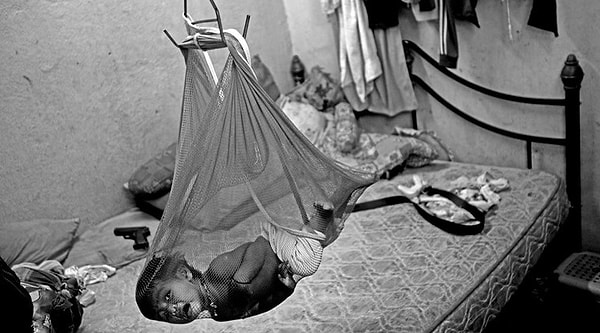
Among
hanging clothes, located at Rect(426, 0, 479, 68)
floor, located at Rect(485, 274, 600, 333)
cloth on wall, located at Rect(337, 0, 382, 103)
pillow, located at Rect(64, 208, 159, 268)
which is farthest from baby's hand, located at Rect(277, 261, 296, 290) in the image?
cloth on wall, located at Rect(337, 0, 382, 103)

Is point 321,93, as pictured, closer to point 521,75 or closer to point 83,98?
point 521,75

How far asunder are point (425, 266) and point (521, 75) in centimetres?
111

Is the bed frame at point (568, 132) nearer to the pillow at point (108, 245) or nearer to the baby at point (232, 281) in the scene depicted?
the baby at point (232, 281)

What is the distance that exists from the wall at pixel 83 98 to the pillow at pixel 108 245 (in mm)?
125

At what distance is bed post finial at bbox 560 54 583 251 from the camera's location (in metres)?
2.73

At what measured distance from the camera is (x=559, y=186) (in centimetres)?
283

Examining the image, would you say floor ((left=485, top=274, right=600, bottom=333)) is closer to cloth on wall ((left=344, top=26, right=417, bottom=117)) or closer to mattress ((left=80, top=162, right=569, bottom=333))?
mattress ((left=80, top=162, right=569, bottom=333))

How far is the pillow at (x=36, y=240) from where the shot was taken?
2711 millimetres

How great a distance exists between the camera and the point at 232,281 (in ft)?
5.91

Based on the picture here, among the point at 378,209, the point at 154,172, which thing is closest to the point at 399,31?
the point at 378,209

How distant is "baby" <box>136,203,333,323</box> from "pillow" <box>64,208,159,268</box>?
1.09 metres

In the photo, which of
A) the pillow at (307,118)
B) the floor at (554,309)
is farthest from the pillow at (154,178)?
the floor at (554,309)

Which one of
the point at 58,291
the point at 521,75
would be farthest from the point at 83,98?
the point at 521,75

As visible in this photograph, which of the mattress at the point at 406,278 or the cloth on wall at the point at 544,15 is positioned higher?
the cloth on wall at the point at 544,15
